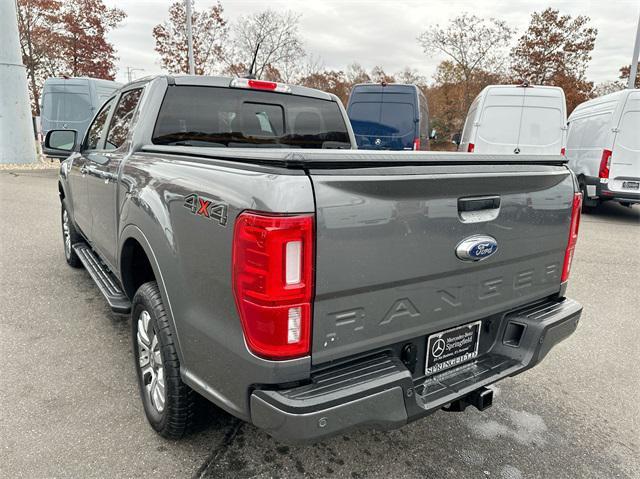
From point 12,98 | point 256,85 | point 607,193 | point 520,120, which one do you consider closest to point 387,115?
point 520,120

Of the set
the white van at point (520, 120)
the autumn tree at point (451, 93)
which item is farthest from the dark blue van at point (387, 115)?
the autumn tree at point (451, 93)

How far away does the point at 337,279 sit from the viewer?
1668 mm

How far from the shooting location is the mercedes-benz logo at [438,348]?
2.09 m

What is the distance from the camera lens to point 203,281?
186cm

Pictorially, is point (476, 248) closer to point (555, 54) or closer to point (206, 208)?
point (206, 208)

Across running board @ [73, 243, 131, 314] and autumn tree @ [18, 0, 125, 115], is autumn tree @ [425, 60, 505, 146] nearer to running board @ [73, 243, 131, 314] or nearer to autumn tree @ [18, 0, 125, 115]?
autumn tree @ [18, 0, 125, 115]

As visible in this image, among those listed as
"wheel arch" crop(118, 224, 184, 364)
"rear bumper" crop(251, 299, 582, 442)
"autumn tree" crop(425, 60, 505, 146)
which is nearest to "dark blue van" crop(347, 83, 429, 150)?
"wheel arch" crop(118, 224, 184, 364)

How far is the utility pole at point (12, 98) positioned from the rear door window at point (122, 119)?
14.6 m

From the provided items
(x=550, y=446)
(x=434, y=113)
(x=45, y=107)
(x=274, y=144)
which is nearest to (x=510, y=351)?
(x=550, y=446)

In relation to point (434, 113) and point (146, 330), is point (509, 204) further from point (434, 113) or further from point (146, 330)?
point (434, 113)

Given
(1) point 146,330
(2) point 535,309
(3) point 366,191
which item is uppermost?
(3) point 366,191

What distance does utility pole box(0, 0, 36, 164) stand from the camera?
14.6 meters

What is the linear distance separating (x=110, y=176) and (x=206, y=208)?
169 centimetres

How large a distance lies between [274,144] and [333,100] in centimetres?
83
